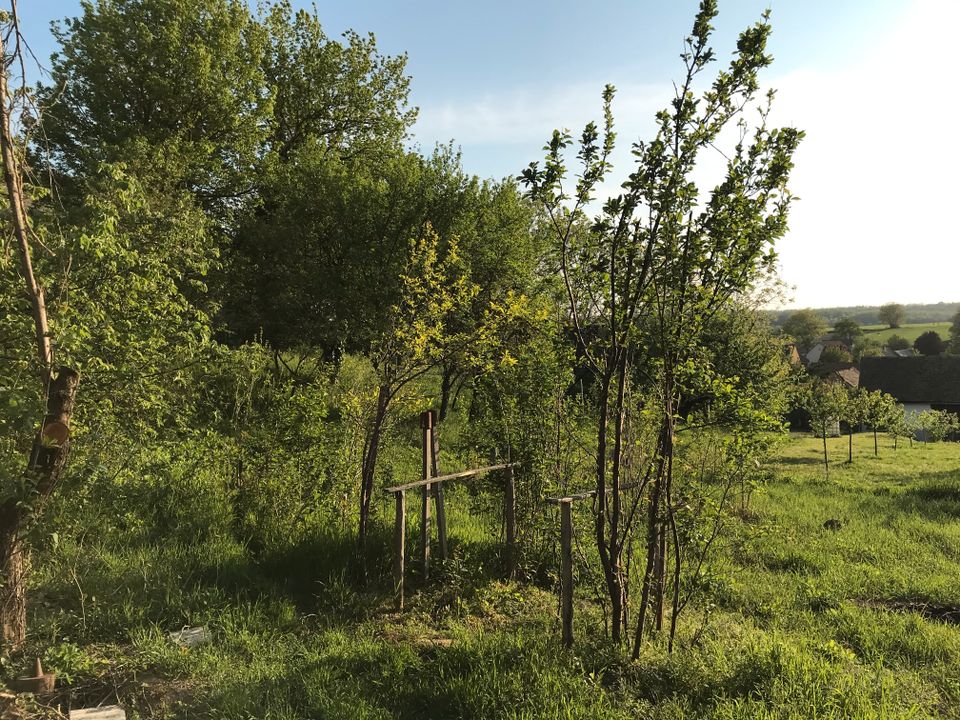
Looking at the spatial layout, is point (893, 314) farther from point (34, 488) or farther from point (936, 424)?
point (34, 488)

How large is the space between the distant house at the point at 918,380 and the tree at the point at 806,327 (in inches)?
1337

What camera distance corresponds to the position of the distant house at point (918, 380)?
144ft

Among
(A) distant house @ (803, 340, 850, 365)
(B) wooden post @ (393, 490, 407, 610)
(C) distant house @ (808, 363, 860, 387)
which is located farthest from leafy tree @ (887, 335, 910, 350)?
(B) wooden post @ (393, 490, 407, 610)

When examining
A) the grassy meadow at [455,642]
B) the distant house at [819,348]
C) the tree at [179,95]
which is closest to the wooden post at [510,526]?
the grassy meadow at [455,642]


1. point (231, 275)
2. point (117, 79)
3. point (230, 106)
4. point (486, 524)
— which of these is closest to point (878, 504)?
point (486, 524)

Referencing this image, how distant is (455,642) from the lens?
4.58m

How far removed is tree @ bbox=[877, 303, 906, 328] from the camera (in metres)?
117

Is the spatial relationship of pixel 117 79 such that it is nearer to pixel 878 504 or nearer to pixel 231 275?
pixel 231 275

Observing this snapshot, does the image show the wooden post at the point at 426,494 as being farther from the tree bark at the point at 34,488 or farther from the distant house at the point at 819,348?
the distant house at the point at 819,348

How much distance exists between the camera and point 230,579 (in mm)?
5555

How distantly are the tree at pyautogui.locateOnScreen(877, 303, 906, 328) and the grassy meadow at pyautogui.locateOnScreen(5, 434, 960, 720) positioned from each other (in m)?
139

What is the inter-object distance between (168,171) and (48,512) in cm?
1029

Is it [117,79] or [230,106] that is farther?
[230,106]

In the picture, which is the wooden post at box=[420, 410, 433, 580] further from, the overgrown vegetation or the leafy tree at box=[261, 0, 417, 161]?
the leafy tree at box=[261, 0, 417, 161]
